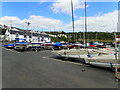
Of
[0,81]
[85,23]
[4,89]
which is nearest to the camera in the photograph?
[4,89]

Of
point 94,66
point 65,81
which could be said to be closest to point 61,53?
point 94,66

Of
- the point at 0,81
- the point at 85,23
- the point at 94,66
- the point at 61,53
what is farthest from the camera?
the point at 85,23

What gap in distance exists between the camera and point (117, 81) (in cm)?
615

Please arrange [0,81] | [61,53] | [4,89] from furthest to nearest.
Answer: [61,53], [0,81], [4,89]

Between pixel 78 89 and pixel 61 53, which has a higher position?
pixel 61 53

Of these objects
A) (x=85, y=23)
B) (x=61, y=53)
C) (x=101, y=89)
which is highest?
(x=85, y=23)

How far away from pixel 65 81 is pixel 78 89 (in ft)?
3.42

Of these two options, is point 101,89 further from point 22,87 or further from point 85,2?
point 85,2

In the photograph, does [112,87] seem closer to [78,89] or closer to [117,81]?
[117,81]

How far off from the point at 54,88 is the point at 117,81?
135 inches

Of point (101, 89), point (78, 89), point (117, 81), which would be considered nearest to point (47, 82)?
point (78, 89)

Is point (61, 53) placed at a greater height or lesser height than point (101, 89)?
greater

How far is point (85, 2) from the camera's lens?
1464 centimetres

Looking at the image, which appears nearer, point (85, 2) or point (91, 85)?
point (91, 85)
